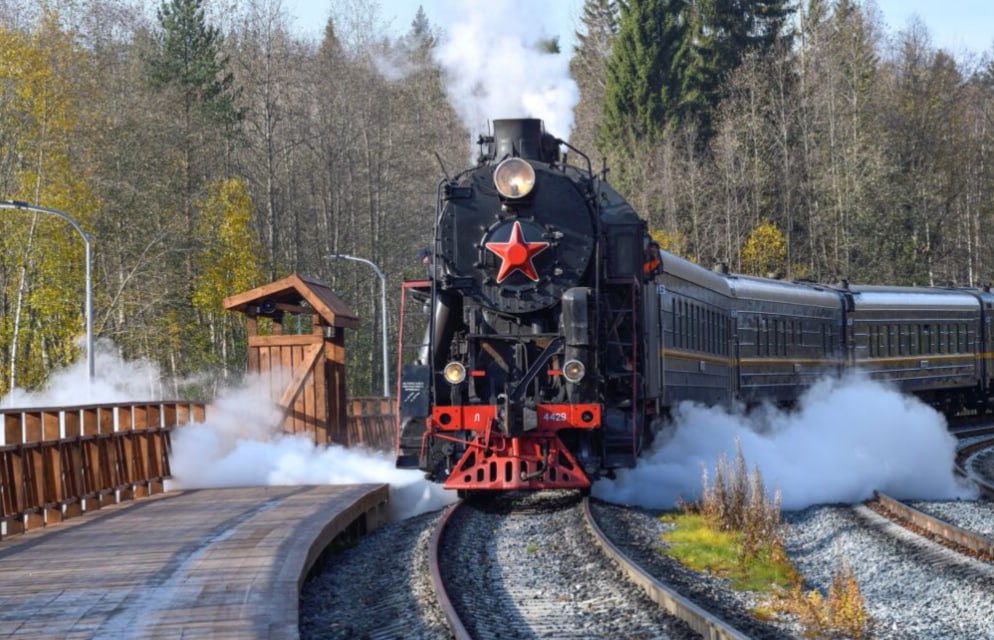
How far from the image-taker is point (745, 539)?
1064 centimetres

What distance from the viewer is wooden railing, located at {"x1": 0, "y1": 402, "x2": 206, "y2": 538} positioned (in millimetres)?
11930

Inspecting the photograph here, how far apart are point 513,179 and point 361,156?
3404cm

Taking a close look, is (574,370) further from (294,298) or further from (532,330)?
(294,298)

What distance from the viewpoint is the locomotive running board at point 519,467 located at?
13266 millimetres

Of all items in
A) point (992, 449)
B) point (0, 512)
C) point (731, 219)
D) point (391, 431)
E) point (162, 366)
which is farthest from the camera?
point (731, 219)

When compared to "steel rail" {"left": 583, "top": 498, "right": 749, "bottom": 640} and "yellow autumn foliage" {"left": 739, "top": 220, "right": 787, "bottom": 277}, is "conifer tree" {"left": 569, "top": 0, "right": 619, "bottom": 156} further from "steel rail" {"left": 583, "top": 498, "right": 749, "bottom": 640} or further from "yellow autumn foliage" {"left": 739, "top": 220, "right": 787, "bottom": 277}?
"steel rail" {"left": 583, "top": 498, "right": 749, "bottom": 640}

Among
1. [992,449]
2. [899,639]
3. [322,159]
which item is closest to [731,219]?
[322,159]

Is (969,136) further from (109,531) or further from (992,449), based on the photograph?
(109,531)

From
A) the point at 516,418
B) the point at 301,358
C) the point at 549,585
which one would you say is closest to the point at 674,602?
the point at 549,585

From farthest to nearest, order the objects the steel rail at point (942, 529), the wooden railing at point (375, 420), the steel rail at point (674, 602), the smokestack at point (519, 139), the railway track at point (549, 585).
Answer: the wooden railing at point (375, 420)
the smokestack at point (519, 139)
the steel rail at point (942, 529)
the railway track at point (549, 585)
the steel rail at point (674, 602)

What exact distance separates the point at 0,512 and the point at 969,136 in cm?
4866

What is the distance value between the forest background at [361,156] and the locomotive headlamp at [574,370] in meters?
18.6

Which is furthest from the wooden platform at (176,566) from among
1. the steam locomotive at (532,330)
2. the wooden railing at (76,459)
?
the steam locomotive at (532,330)

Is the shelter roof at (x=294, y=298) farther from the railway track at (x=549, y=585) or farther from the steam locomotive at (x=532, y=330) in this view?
the railway track at (x=549, y=585)
